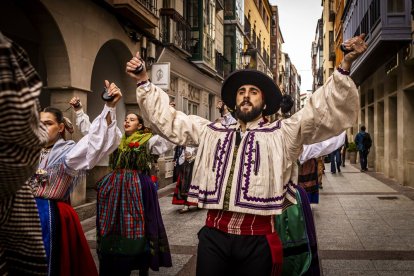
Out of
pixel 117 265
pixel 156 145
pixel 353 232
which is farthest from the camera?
pixel 353 232

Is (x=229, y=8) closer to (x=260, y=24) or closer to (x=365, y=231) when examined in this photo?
(x=260, y=24)

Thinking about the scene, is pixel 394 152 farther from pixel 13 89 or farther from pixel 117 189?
pixel 13 89

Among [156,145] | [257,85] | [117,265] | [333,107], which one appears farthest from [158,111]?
[156,145]

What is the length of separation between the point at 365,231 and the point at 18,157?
7.00 metres

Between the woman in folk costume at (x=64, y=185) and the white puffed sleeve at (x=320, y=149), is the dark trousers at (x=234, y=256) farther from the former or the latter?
the white puffed sleeve at (x=320, y=149)

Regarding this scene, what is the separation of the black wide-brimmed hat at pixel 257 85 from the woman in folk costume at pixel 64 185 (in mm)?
817

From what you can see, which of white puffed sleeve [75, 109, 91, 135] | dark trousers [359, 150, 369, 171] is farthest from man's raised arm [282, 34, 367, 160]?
dark trousers [359, 150, 369, 171]

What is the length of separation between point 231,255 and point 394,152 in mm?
14673

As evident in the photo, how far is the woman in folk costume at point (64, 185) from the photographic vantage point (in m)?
3.25

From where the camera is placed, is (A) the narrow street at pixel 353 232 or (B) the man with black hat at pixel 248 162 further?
(A) the narrow street at pixel 353 232

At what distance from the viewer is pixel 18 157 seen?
49.0 inches

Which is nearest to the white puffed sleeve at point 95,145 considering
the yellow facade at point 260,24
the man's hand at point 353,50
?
the man's hand at point 353,50

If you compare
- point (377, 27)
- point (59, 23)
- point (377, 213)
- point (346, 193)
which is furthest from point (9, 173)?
point (377, 27)

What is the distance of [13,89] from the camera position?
1140 millimetres
